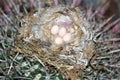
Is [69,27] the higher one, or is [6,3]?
[6,3]

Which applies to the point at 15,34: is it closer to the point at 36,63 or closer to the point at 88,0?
the point at 36,63

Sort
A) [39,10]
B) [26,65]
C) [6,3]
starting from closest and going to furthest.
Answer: [26,65] < [39,10] < [6,3]

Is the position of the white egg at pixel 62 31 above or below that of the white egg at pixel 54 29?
below

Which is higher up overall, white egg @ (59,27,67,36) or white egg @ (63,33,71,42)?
white egg @ (59,27,67,36)

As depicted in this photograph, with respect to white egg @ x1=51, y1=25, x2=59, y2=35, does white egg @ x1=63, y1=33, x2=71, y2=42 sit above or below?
below

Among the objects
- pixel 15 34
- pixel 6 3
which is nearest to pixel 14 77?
pixel 15 34

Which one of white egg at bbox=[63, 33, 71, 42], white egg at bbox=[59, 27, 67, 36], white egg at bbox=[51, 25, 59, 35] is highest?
white egg at bbox=[51, 25, 59, 35]

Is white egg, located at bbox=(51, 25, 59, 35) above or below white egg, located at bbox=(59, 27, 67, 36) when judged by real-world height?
above

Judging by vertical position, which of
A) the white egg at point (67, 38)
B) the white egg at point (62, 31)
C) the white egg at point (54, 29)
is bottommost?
the white egg at point (67, 38)
